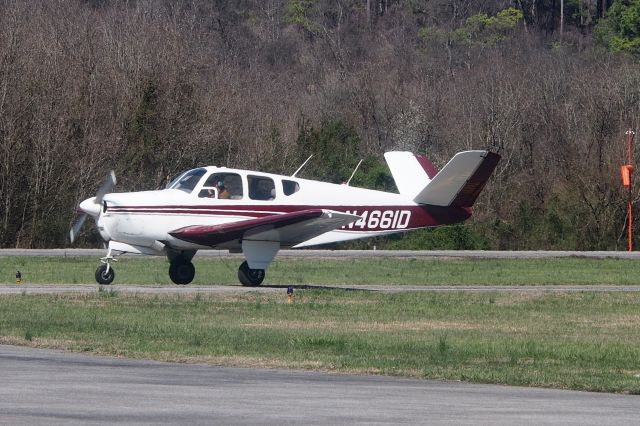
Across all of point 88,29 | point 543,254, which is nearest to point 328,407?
point 543,254

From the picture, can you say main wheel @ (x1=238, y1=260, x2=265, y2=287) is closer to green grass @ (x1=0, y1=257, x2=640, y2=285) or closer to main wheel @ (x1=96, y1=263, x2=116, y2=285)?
green grass @ (x1=0, y1=257, x2=640, y2=285)

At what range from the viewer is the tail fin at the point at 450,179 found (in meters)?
28.2

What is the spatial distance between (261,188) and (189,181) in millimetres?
1493

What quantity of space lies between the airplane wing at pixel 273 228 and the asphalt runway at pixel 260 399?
11787 mm

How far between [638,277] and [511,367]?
1964 centimetres

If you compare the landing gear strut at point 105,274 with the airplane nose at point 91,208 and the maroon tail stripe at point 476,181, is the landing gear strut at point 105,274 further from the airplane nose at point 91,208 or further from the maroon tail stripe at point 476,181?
the maroon tail stripe at point 476,181

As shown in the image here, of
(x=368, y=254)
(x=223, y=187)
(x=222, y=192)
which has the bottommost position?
(x=368, y=254)

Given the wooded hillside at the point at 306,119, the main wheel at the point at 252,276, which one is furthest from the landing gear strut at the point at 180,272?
the wooded hillside at the point at 306,119

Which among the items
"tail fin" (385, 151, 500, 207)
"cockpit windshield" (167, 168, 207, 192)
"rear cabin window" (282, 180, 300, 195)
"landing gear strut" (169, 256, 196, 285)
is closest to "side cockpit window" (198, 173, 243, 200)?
"cockpit windshield" (167, 168, 207, 192)

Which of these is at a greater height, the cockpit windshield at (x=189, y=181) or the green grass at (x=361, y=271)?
the cockpit windshield at (x=189, y=181)

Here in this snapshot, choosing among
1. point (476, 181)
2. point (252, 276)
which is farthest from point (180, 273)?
point (476, 181)

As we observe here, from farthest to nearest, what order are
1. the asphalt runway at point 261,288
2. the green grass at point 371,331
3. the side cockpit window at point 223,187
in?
1. the side cockpit window at point 223,187
2. the asphalt runway at point 261,288
3. the green grass at point 371,331

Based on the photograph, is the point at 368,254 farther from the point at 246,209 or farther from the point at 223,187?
the point at 223,187

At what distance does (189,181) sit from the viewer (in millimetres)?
27609
